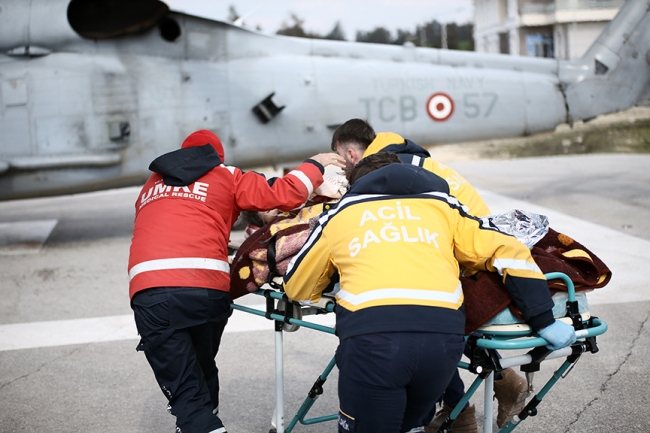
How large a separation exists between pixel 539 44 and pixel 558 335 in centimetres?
4220

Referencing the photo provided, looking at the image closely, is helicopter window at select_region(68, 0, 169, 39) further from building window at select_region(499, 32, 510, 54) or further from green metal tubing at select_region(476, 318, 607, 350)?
building window at select_region(499, 32, 510, 54)

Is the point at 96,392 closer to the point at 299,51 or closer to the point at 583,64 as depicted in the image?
the point at 299,51

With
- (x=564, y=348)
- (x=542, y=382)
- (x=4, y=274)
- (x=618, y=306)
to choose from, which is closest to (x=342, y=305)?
(x=564, y=348)

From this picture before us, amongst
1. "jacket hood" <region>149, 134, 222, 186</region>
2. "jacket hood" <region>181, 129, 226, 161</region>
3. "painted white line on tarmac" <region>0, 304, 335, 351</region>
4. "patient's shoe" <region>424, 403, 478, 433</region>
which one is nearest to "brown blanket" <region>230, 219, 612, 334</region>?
"jacket hood" <region>149, 134, 222, 186</region>

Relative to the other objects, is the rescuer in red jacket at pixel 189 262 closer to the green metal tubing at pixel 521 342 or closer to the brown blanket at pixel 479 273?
the brown blanket at pixel 479 273

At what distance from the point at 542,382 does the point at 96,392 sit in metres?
2.91

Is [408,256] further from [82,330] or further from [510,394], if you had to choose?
[82,330]

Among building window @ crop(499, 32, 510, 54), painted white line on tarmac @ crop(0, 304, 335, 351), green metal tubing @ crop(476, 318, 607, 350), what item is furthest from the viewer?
building window @ crop(499, 32, 510, 54)

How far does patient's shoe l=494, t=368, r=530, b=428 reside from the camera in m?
3.43

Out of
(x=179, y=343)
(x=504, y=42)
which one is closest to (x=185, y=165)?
(x=179, y=343)

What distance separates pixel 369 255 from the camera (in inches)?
98.1

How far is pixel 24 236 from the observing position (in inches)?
376

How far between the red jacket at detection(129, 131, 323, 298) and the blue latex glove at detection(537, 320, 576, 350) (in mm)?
1454

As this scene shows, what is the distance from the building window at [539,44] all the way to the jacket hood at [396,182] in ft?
136
